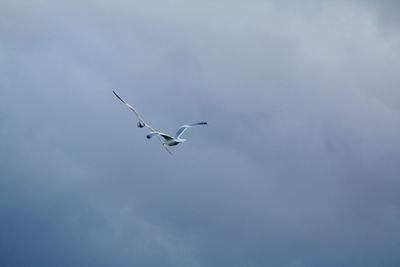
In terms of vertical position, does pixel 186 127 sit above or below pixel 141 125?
above

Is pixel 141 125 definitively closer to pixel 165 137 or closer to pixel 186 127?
pixel 165 137

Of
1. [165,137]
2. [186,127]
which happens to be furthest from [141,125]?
[186,127]

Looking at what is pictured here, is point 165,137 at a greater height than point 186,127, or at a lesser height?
lesser

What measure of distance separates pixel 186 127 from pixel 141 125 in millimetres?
12626

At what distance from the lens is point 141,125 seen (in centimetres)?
8981

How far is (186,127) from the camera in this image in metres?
100

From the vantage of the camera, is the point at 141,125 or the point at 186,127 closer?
the point at 141,125

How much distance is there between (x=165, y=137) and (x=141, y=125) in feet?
16.8

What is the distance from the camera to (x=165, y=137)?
92688 millimetres

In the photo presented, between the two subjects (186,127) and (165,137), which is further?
(186,127)
